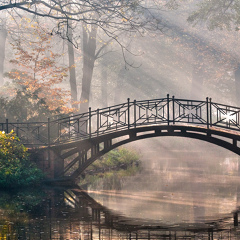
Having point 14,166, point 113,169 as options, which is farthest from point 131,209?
point 113,169

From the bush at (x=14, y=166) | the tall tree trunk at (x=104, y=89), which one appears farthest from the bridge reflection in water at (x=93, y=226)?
the tall tree trunk at (x=104, y=89)

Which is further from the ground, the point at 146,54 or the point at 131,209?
the point at 146,54

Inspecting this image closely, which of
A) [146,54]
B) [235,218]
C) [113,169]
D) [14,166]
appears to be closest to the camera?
[235,218]

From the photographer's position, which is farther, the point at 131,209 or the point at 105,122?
the point at 105,122

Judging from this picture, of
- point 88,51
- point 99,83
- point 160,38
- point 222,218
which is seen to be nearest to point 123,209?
point 222,218

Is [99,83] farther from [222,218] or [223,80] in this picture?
[222,218]

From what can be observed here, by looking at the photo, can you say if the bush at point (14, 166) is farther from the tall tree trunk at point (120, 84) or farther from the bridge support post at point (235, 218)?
the tall tree trunk at point (120, 84)

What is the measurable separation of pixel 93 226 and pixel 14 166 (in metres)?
8.69

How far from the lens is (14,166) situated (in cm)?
2066

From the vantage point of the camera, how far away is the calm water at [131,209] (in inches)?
473

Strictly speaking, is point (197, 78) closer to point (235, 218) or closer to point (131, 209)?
point (131, 209)

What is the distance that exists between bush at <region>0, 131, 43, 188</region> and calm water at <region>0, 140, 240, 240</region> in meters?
1.15

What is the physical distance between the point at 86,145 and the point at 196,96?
34.1 m

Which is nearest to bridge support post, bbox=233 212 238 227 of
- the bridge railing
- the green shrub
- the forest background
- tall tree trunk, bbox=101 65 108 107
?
the bridge railing
